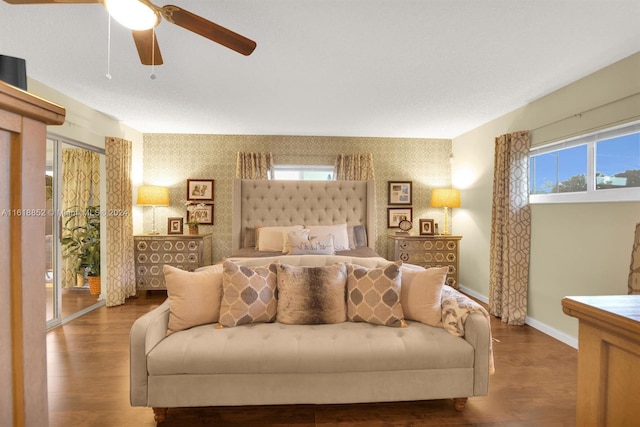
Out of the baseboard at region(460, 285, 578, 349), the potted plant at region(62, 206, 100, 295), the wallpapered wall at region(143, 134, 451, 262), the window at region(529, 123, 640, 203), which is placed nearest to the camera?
the window at region(529, 123, 640, 203)

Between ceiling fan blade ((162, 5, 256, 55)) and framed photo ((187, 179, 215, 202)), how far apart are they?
11.7 ft

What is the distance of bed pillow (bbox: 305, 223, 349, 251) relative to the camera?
411 centimetres

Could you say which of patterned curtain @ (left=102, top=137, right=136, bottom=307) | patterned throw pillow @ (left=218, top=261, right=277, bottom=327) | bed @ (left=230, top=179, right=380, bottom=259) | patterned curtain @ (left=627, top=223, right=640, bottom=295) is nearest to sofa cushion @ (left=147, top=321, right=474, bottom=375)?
patterned throw pillow @ (left=218, top=261, right=277, bottom=327)

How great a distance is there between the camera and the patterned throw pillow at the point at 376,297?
2.14 meters

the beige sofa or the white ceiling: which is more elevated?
the white ceiling

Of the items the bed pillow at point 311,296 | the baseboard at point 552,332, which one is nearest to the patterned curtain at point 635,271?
the baseboard at point 552,332

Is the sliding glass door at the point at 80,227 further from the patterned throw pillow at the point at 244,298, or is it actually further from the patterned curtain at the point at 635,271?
the patterned curtain at the point at 635,271

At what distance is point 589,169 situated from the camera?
2971 mm

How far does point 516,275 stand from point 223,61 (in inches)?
144

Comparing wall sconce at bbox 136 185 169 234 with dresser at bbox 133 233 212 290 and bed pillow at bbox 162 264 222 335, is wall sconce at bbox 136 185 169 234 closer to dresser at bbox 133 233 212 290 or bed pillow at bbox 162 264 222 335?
dresser at bbox 133 233 212 290

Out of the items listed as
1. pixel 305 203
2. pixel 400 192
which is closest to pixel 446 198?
pixel 400 192

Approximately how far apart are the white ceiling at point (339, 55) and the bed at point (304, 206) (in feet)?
3.47

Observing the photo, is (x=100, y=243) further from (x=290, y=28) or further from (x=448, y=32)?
(x=448, y=32)

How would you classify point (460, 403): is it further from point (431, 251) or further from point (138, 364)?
point (431, 251)
